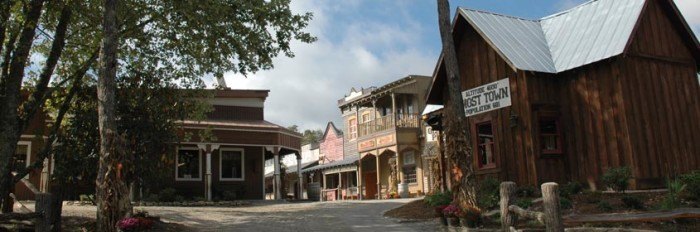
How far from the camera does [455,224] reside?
483 inches

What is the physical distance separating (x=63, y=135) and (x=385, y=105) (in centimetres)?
2415

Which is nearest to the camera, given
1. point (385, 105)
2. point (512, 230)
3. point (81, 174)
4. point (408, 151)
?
point (512, 230)

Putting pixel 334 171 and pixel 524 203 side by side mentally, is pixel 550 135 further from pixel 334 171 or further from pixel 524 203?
pixel 334 171

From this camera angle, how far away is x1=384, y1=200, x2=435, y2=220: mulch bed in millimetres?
15352

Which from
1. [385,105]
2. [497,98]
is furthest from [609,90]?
[385,105]

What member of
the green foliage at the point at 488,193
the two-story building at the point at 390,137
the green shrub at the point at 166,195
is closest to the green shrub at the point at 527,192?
the green foliage at the point at 488,193

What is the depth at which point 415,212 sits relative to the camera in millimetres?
16344

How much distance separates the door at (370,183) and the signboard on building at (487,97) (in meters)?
21.5

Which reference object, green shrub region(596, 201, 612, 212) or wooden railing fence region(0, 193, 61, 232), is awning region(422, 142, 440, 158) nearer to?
green shrub region(596, 201, 612, 212)

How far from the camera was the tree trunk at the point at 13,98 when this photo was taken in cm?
1372

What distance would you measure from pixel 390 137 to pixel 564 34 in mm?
17041

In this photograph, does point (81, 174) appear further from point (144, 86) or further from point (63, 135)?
point (144, 86)

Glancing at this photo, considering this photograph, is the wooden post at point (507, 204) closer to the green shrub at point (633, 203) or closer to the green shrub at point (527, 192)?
the green shrub at point (633, 203)

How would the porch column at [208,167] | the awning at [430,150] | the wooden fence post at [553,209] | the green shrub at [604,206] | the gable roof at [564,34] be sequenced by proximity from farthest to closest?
the awning at [430,150] → the porch column at [208,167] → the gable roof at [564,34] → the green shrub at [604,206] → the wooden fence post at [553,209]
